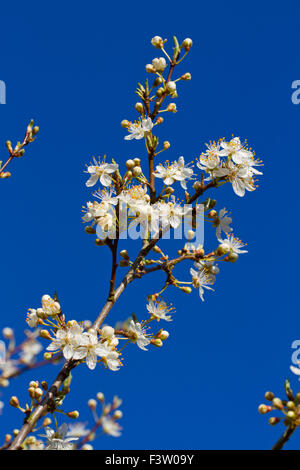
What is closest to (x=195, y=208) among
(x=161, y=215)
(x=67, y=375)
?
(x=161, y=215)

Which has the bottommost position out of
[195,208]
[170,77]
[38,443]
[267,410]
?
[38,443]

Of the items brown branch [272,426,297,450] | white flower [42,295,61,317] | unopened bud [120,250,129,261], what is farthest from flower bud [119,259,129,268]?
brown branch [272,426,297,450]

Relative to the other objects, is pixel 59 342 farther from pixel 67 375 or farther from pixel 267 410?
pixel 267 410

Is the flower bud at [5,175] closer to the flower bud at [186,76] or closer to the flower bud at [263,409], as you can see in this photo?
the flower bud at [186,76]

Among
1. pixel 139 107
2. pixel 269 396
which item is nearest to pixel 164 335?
pixel 269 396

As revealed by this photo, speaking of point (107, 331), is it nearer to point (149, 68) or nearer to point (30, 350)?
point (30, 350)

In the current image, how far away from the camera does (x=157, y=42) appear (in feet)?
12.4

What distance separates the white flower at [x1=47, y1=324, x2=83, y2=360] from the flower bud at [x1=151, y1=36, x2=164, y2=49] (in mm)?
2406

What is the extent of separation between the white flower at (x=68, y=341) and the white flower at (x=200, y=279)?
93 centimetres

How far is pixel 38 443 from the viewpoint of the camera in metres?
2.66

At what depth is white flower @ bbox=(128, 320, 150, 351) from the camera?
3.06 m

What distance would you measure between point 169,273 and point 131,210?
53 cm

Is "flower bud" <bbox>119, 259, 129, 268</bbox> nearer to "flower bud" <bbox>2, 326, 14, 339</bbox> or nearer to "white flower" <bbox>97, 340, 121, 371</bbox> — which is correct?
"white flower" <bbox>97, 340, 121, 371</bbox>
